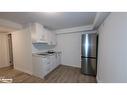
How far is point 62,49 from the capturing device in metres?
4.55

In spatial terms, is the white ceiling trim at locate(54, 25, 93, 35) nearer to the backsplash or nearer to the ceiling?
the ceiling

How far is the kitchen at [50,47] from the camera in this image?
244cm

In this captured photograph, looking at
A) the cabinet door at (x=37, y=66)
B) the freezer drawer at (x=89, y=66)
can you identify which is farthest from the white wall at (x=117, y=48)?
the cabinet door at (x=37, y=66)

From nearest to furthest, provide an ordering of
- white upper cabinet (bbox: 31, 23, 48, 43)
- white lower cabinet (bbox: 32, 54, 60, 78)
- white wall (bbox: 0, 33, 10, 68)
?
white lower cabinet (bbox: 32, 54, 60, 78), white upper cabinet (bbox: 31, 23, 48, 43), white wall (bbox: 0, 33, 10, 68)

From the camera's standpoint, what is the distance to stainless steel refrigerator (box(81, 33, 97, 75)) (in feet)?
9.48

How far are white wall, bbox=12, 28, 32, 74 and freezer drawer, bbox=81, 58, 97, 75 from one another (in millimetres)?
2389

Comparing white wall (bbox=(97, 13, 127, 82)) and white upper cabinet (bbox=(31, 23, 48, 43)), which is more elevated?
white upper cabinet (bbox=(31, 23, 48, 43))

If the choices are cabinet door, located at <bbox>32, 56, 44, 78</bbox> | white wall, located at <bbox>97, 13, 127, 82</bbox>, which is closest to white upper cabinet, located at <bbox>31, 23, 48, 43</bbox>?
cabinet door, located at <bbox>32, 56, 44, 78</bbox>

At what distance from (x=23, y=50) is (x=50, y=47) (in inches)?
61.4

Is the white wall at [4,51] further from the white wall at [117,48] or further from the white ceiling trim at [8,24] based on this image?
the white wall at [117,48]

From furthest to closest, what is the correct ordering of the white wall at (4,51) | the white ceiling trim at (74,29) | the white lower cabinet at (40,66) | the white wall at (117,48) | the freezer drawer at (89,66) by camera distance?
the white wall at (4,51)
the white ceiling trim at (74,29)
the freezer drawer at (89,66)
the white lower cabinet at (40,66)
the white wall at (117,48)

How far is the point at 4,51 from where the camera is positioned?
437cm

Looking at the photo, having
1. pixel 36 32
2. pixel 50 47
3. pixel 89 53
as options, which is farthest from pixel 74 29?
pixel 36 32
